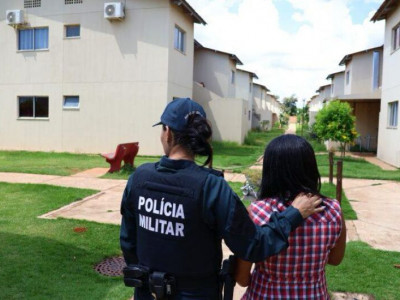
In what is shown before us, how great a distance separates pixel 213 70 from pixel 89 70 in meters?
9.30

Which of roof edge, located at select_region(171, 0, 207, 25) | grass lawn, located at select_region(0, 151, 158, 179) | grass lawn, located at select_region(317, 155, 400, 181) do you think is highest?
roof edge, located at select_region(171, 0, 207, 25)

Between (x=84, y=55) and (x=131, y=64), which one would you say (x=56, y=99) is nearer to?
(x=84, y=55)

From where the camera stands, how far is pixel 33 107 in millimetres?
17453

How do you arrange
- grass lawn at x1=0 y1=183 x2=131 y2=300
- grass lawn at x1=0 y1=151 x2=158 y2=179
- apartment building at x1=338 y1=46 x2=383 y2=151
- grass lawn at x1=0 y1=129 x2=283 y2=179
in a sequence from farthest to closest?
apartment building at x1=338 y1=46 x2=383 y2=151
grass lawn at x1=0 y1=151 x2=158 y2=179
grass lawn at x1=0 y1=129 x2=283 y2=179
grass lawn at x1=0 y1=183 x2=131 y2=300

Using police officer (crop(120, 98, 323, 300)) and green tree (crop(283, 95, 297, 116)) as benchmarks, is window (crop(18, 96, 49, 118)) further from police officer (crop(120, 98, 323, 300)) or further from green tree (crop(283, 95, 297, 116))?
green tree (crop(283, 95, 297, 116))

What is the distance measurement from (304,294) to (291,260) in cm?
17

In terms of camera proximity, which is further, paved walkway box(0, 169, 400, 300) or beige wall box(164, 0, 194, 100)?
beige wall box(164, 0, 194, 100)

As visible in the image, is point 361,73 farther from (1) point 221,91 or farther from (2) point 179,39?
(2) point 179,39

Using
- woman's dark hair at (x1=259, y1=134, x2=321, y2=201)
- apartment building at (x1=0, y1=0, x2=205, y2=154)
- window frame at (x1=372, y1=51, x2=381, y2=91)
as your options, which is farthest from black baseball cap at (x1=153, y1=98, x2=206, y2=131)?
window frame at (x1=372, y1=51, x2=381, y2=91)

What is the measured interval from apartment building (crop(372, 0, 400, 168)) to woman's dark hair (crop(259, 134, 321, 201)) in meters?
13.8

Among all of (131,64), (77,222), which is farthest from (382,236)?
(131,64)

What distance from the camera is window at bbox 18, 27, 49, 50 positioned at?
55.8 ft

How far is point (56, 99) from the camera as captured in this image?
1694 centimetres

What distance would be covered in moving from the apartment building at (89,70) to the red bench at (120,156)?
423 cm
